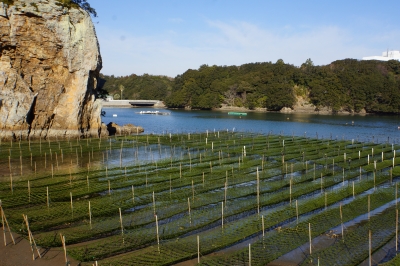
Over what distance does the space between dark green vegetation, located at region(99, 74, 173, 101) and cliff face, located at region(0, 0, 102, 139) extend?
344 feet

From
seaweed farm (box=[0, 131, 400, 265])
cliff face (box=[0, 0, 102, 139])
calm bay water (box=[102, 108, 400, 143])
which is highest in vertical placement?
cliff face (box=[0, 0, 102, 139])

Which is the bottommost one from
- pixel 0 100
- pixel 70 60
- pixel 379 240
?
pixel 379 240

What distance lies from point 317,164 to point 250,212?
1336 centimetres

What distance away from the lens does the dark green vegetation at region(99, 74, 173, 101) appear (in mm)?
150000

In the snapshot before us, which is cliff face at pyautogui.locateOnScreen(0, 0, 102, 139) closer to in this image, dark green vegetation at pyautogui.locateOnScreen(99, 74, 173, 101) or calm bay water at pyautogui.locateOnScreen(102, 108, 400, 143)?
calm bay water at pyautogui.locateOnScreen(102, 108, 400, 143)

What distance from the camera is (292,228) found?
561 inches

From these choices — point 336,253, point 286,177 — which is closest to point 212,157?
point 286,177

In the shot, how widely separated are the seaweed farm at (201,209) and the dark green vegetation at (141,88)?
397 ft

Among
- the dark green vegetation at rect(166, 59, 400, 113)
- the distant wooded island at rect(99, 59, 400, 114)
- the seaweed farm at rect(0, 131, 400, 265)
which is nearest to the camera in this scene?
the seaweed farm at rect(0, 131, 400, 265)

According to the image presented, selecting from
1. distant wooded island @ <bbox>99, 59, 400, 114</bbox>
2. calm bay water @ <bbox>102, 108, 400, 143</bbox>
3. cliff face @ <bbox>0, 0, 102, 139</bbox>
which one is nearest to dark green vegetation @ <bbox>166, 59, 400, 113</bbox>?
distant wooded island @ <bbox>99, 59, 400, 114</bbox>

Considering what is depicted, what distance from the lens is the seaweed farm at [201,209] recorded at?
12.2 meters

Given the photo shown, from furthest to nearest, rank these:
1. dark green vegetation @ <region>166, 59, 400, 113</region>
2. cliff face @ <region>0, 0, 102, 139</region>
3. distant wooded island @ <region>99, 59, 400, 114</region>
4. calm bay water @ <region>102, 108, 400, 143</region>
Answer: distant wooded island @ <region>99, 59, 400, 114</region>
dark green vegetation @ <region>166, 59, 400, 113</region>
calm bay water @ <region>102, 108, 400, 143</region>
cliff face @ <region>0, 0, 102, 139</region>

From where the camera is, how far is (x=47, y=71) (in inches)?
1539

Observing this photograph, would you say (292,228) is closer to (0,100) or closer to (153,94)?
(0,100)
